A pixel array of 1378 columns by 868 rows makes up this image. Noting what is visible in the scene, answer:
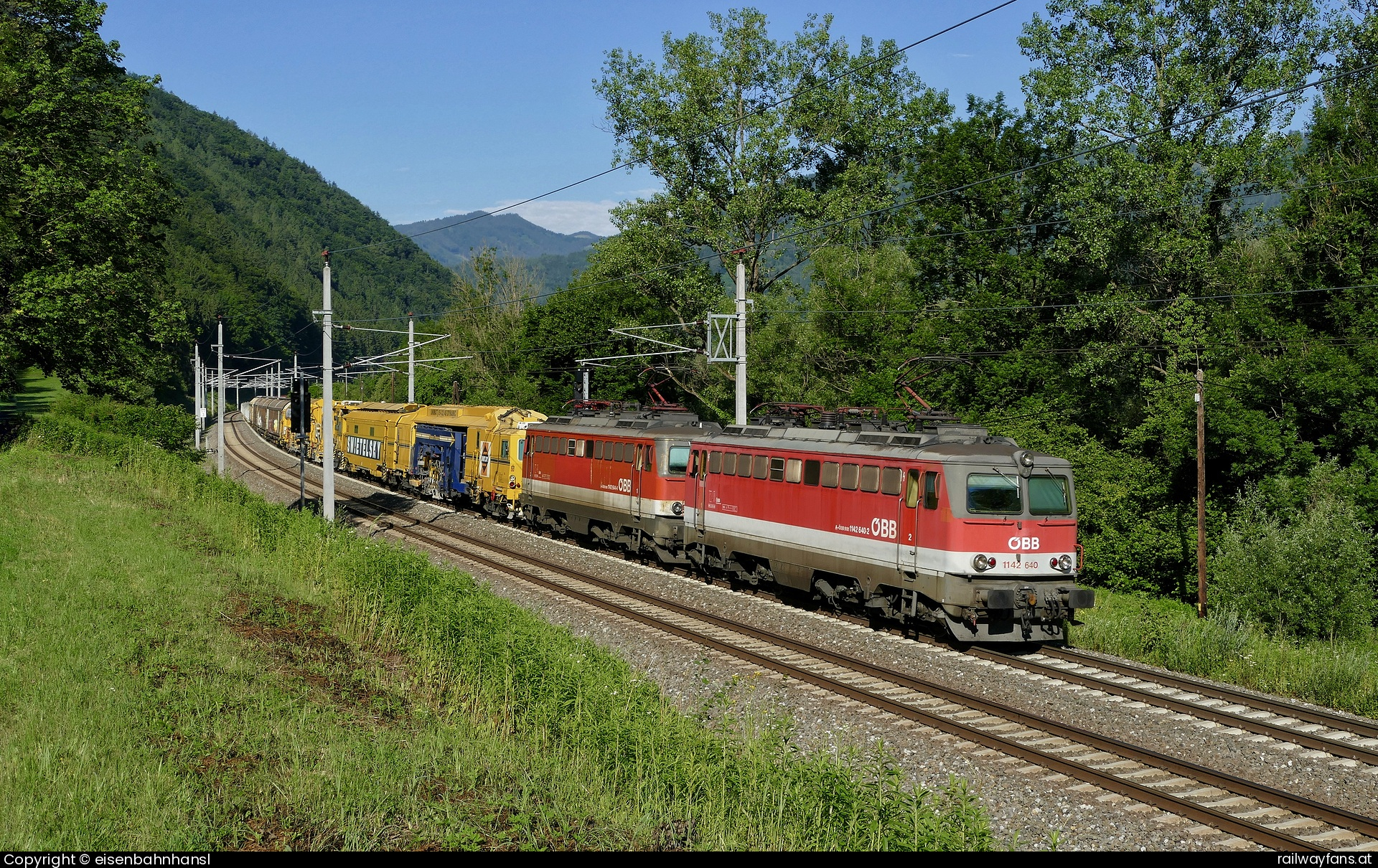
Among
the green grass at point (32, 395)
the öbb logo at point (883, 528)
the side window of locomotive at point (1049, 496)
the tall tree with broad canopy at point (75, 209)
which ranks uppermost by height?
the tall tree with broad canopy at point (75, 209)

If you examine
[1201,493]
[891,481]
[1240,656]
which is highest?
[891,481]

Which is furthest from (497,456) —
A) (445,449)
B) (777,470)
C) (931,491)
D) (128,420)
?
(931,491)

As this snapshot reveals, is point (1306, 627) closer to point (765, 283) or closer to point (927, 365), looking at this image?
point (927, 365)

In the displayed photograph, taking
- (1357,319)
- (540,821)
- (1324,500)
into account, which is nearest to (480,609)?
(540,821)

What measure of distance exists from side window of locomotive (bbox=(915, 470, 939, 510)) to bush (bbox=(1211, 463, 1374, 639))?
14223 millimetres

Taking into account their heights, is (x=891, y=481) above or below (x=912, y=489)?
above

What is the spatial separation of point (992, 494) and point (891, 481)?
68.8 inches

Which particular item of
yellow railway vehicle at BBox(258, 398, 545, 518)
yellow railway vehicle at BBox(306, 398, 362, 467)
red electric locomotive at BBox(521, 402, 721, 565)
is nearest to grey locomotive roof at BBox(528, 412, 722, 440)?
red electric locomotive at BBox(521, 402, 721, 565)

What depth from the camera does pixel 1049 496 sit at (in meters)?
16.4

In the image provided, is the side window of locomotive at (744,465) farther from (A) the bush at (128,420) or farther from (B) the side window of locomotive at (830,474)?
(A) the bush at (128,420)

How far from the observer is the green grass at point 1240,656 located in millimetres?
14234

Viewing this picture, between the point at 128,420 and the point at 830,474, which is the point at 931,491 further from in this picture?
the point at 128,420

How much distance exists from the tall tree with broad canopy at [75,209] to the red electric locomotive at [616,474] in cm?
1359

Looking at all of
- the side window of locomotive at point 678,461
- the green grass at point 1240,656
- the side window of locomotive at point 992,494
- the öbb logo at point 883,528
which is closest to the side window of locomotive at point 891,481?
the öbb logo at point 883,528
